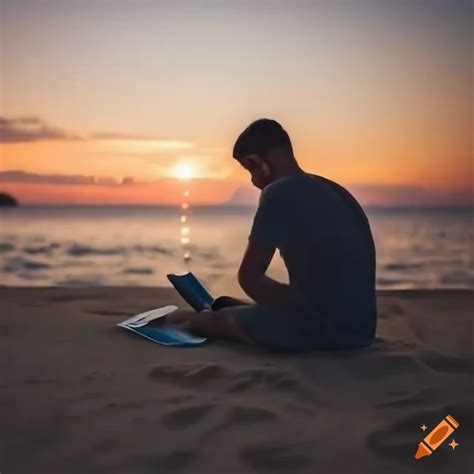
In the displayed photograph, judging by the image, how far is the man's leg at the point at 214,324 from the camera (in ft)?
8.59

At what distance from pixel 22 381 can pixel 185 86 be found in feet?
15.4

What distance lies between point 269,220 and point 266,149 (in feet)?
1.01

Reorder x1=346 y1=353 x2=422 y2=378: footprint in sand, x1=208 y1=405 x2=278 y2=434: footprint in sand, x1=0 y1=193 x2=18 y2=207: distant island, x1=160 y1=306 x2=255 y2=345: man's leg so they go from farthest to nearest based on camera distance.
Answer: x1=0 y1=193 x2=18 y2=207: distant island → x1=160 y1=306 x2=255 y2=345: man's leg → x1=346 y1=353 x2=422 y2=378: footprint in sand → x1=208 y1=405 x2=278 y2=434: footprint in sand

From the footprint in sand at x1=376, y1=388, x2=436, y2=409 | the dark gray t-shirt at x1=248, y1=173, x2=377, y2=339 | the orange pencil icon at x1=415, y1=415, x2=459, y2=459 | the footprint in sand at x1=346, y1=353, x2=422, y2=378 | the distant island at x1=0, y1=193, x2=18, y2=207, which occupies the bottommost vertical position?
the orange pencil icon at x1=415, y1=415, x2=459, y2=459

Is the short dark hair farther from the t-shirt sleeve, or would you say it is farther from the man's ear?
the t-shirt sleeve

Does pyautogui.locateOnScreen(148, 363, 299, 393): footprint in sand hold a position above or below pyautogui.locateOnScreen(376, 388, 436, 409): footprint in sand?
above

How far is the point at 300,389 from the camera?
6.68 feet

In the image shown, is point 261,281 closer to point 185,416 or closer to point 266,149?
point 266,149

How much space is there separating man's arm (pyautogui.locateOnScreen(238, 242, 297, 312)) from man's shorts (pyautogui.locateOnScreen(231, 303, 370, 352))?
0.07 m

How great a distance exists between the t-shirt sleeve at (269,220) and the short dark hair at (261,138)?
209mm

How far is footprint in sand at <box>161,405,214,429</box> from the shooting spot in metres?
1.74

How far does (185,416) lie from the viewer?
1784 mm

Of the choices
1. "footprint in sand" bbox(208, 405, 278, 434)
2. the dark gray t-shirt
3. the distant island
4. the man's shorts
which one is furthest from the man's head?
the distant island

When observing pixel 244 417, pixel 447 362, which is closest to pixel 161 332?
pixel 244 417
